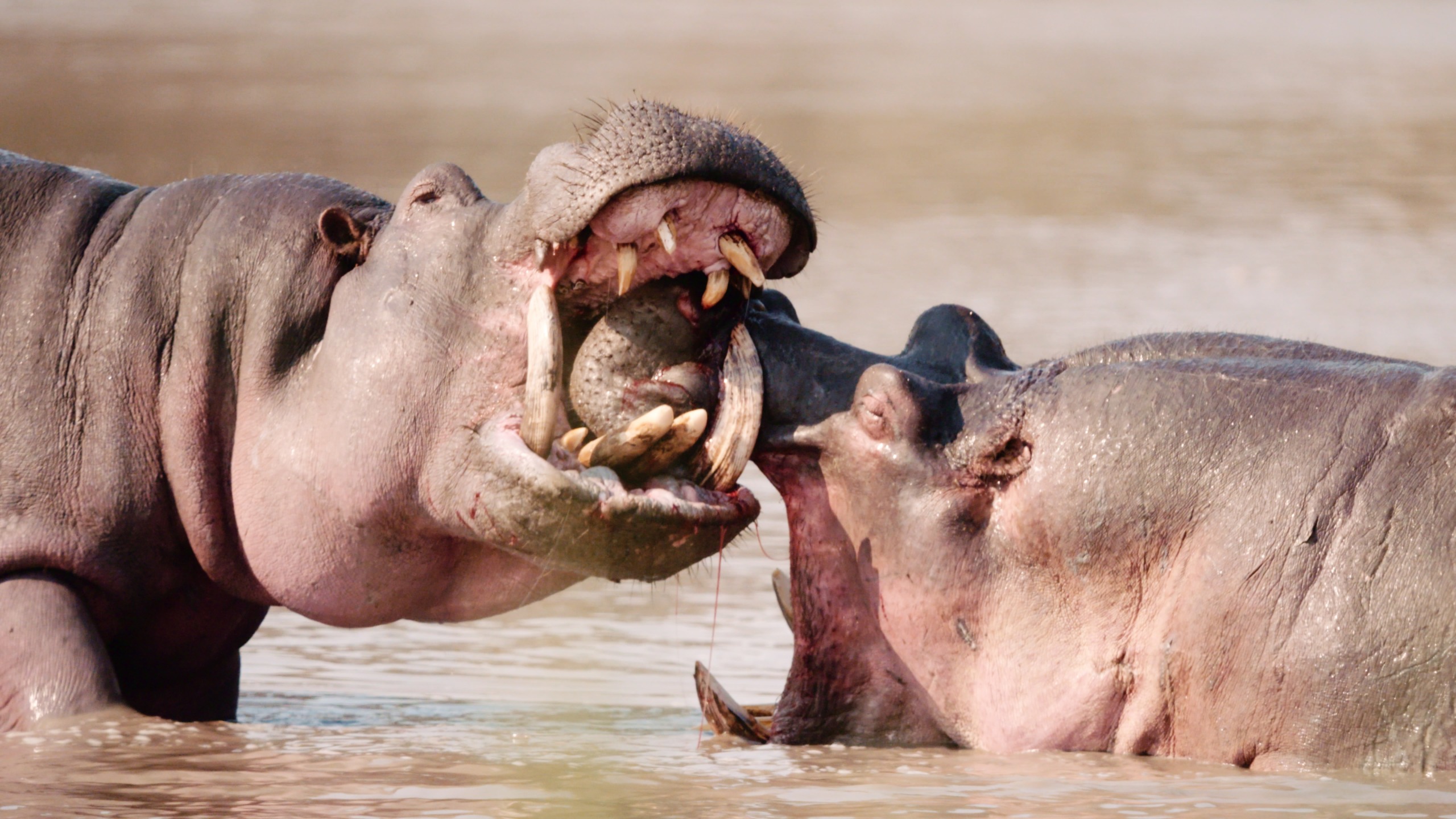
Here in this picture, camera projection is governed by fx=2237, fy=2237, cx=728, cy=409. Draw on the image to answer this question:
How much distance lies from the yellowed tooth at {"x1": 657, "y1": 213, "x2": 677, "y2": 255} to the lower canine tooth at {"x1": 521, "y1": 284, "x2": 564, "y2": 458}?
1.04 ft

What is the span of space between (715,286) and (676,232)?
0.50ft

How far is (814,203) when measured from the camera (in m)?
15.7

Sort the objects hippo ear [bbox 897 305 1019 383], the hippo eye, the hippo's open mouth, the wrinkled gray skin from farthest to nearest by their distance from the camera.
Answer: hippo ear [bbox 897 305 1019 383] → the hippo eye → the hippo's open mouth → the wrinkled gray skin

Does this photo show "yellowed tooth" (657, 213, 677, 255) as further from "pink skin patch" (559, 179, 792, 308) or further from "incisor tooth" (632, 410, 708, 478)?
"incisor tooth" (632, 410, 708, 478)

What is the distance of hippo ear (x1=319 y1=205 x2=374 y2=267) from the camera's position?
531 centimetres

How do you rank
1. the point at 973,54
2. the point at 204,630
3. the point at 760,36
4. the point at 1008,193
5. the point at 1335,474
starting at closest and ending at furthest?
the point at 1335,474
the point at 204,630
the point at 1008,193
the point at 973,54
the point at 760,36

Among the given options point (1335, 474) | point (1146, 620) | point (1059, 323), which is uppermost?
point (1059, 323)

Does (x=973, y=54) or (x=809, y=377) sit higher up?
(x=973, y=54)

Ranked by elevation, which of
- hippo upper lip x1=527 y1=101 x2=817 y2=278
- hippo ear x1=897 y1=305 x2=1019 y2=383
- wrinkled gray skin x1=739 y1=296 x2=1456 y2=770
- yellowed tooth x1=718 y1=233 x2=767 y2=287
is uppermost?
hippo upper lip x1=527 y1=101 x2=817 y2=278

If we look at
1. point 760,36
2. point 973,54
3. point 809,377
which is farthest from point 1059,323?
point 760,36

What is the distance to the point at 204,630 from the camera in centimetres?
568

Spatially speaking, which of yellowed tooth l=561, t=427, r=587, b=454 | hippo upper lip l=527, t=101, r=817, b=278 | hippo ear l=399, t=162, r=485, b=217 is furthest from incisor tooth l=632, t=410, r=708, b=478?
hippo ear l=399, t=162, r=485, b=217

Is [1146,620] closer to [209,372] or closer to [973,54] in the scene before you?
[209,372]

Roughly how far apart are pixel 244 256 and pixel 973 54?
21.3 meters
